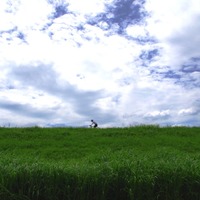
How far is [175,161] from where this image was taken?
430 inches

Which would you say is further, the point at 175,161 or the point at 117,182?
the point at 175,161

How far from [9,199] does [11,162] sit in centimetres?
154

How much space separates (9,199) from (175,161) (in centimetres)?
480

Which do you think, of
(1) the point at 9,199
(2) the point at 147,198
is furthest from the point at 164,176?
(1) the point at 9,199

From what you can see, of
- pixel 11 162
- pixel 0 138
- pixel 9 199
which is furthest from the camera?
pixel 0 138

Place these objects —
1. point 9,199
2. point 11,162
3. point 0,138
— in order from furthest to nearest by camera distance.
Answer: point 0,138 → point 11,162 → point 9,199


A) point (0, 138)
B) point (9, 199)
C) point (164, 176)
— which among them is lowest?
point (9, 199)

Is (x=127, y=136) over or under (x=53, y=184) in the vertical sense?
over

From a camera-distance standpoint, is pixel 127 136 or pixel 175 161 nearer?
pixel 175 161

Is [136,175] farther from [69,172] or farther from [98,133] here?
[98,133]

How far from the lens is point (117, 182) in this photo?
9859 millimetres

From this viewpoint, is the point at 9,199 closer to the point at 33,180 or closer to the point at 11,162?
the point at 33,180

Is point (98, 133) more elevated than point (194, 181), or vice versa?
point (98, 133)

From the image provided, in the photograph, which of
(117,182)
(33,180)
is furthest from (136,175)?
(33,180)
